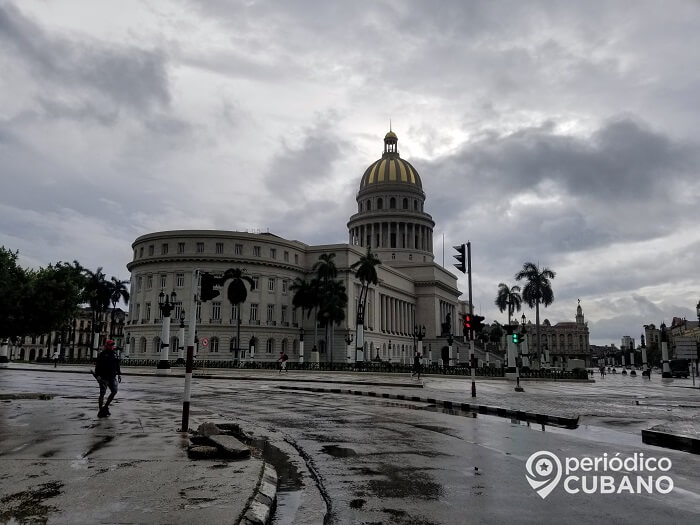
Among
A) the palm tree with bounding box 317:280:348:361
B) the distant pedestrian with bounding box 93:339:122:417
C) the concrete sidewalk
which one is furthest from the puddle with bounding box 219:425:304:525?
the palm tree with bounding box 317:280:348:361

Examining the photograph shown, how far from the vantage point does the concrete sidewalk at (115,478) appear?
5.14 m

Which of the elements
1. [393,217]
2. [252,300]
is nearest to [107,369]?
[252,300]

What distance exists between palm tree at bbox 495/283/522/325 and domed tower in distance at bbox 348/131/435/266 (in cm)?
1750

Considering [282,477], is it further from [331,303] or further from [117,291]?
[117,291]

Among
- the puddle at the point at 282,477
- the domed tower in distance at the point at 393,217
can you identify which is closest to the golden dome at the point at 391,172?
the domed tower in distance at the point at 393,217

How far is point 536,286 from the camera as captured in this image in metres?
88.3

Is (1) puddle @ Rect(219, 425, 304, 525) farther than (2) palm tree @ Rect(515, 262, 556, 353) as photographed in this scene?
No

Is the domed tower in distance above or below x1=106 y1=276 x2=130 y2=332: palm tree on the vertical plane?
above

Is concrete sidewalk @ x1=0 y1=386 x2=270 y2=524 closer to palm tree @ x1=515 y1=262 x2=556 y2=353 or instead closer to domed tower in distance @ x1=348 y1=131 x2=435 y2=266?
palm tree @ x1=515 y1=262 x2=556 y2=353

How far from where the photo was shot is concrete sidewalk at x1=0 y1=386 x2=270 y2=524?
5145 millimetres

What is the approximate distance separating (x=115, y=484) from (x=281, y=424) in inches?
286

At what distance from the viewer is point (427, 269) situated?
118 meters

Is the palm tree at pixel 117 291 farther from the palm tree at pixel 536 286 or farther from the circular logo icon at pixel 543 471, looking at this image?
the circular logo icon at pixel 543 471

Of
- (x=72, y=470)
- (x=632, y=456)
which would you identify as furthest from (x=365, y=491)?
(x=632, y=456)
